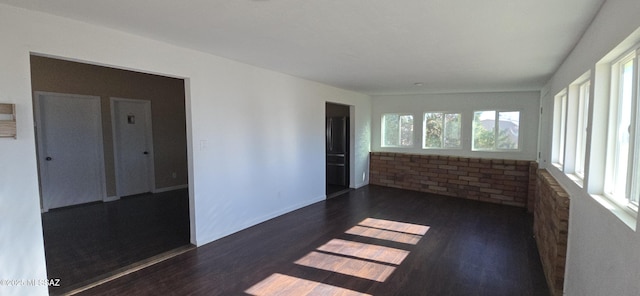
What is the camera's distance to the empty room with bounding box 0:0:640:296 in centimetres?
196

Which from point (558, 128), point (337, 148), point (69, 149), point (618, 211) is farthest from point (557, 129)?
→ point (69, 149)

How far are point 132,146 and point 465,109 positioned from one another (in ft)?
22.2

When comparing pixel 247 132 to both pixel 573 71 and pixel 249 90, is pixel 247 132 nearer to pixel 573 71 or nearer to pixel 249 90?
pixel 249 90

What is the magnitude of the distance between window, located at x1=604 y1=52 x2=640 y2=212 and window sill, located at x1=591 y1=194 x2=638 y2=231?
3cm

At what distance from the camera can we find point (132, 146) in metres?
5.73

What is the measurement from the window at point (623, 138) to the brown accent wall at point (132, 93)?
21.1 feet

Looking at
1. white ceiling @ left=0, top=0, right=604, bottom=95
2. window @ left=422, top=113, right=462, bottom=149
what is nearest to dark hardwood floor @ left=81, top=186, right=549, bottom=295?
window @ left=422, top=113, right=462, bottom=149

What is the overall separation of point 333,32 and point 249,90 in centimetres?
182

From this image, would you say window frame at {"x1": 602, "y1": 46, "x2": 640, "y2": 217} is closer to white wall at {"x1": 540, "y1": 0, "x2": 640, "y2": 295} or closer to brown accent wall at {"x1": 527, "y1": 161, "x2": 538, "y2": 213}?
white wall at {"x1": 540, "y1": 0, "x2": 640, "y2": 295}

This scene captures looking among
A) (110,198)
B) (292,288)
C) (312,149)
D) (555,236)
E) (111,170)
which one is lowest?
(292,288)

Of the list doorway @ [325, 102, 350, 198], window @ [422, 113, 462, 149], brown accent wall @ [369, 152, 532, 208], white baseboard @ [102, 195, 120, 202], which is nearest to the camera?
white baseboard @ [102, 195, 120, 202]

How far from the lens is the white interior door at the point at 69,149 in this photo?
467 cm

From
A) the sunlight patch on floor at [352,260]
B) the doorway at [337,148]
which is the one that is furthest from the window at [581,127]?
the doorway at [337,148]

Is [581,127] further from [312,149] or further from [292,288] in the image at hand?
[312,149]
